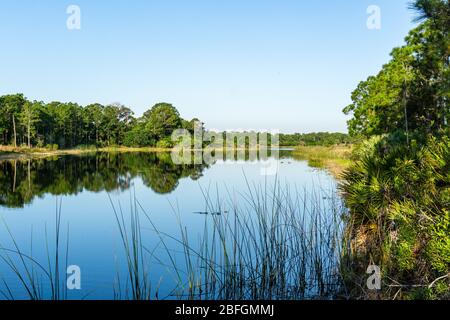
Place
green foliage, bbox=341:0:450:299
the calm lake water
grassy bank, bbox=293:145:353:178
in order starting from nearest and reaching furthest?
green foliage, bbox=341:0:450:299
the calm lake water
grassy bank, bbox=293:145:353:178

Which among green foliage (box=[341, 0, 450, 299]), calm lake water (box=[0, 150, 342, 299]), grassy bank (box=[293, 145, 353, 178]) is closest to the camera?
green foliage (box=[341, 0, 450, 299])

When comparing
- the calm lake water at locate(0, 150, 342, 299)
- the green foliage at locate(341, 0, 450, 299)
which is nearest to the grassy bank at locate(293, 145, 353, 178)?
the calm lake water at locate(0, 150, 342, 299)

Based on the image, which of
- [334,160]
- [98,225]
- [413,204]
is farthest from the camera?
[334,160]

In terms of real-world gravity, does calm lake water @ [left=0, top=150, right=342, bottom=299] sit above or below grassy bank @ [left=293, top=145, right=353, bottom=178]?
below

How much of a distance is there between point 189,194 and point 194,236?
20.9ft

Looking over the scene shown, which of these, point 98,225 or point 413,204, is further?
point 98,225

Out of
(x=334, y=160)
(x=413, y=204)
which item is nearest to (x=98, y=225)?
(x=413, y=204)

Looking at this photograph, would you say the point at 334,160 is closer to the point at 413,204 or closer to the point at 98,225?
the point at 98,225

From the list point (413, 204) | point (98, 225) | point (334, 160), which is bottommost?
point (98, 225)

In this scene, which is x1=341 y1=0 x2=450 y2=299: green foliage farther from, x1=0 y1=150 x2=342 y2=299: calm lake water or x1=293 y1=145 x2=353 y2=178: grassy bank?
x1=293 y1=145 x2=353 y2=178: grassy bank

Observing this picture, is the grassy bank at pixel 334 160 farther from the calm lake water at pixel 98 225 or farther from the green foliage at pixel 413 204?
the green foliage at pixel 413 204

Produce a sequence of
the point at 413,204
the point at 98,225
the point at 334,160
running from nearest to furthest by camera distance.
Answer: the point at 413,204 → the point at 98,225 → the point at 334,160

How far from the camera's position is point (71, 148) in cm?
6156

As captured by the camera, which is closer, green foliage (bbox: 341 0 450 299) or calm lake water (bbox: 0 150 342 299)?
green foliage (bbox: 341 0 450 299)
